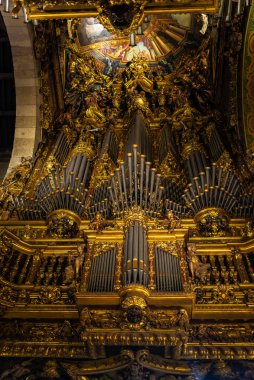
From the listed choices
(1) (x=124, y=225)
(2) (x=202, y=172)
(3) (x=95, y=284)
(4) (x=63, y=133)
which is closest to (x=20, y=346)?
(3) (x=95, y=284)

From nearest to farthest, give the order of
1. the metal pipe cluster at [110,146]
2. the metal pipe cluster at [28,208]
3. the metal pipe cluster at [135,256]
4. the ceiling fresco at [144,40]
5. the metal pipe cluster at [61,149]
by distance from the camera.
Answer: the metal pipe cluster at [135,256], the metal pipe cluster at [28,208], the metal pipe cluster at [61,149], the metal pipe cluster at [110,146], the ceiling fresco at [144,40]

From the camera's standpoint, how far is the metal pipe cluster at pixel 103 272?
274 inches

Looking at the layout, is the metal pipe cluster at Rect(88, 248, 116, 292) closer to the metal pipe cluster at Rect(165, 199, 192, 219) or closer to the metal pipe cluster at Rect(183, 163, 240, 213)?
the metal pipe cluster at Rect(165, 199, 192, 219)

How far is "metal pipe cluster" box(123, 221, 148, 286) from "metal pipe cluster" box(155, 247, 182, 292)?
255mm

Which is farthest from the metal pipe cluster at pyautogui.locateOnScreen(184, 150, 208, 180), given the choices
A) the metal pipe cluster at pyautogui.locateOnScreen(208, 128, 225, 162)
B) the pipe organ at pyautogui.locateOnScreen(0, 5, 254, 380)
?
the metal pipe cluster at pyautogui.locateOnScreen(208, 128, 225, 162)

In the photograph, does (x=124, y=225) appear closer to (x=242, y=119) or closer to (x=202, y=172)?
(x=202, y=172)

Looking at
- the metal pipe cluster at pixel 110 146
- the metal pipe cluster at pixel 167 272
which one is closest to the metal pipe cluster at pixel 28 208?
the metal pipe cluster at pixel 110 146

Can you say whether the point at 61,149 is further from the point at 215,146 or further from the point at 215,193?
the point at 215,193

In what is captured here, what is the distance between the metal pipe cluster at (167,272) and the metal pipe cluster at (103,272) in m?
0.67

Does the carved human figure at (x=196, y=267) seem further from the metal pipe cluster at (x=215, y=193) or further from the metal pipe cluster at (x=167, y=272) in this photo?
the metal pipe cluster at (x=215, y=193)

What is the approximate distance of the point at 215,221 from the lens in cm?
922

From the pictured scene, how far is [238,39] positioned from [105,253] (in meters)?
6.95

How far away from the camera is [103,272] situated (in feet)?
24.1

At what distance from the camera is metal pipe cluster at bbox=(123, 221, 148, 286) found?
266 inches
